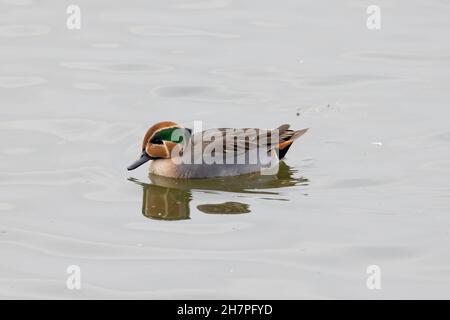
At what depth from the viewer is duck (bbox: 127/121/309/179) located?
12.1 meters

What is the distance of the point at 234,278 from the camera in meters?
9.22

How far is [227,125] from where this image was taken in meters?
13.2

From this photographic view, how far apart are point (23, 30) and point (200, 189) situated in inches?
233

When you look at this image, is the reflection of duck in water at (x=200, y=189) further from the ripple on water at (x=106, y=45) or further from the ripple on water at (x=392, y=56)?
the ripple on water at (x=106, y=45)

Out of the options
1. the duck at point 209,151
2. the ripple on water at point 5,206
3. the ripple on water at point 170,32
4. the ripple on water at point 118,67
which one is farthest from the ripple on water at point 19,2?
the ripple on water at point 5,206

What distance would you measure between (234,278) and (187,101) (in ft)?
16.8

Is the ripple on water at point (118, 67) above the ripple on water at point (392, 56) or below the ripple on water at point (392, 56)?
below

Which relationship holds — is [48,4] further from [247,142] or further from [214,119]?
[247,142]

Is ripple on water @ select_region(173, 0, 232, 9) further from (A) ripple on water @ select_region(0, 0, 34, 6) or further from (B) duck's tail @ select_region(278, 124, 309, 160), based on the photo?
(B) duck's tail @ select_region(278, 124, 309, 160)

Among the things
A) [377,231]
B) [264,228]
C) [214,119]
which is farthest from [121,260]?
[214,119]

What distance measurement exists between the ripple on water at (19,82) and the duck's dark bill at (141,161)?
3.04m

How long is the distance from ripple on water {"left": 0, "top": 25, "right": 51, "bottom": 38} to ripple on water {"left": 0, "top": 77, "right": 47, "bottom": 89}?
1711 mm

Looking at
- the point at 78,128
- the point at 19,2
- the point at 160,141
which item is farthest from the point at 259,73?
the point at 19,2

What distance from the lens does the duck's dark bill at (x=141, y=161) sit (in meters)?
11.9
